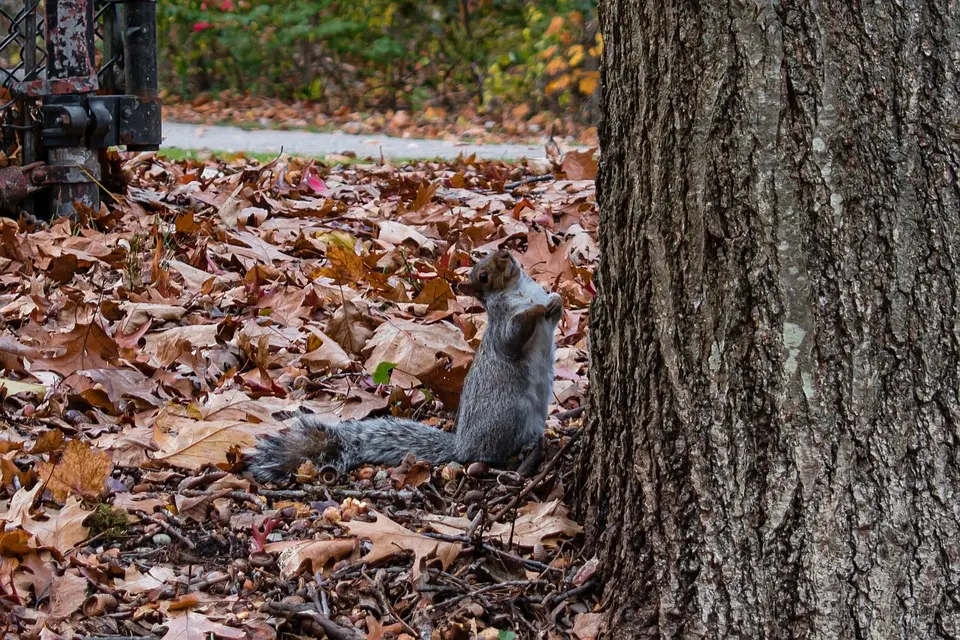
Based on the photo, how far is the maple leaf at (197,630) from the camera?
7.20 ft

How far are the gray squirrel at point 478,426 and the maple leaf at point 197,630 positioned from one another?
0.73 meters

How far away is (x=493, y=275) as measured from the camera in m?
3.56

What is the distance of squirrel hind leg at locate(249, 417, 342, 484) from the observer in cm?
296

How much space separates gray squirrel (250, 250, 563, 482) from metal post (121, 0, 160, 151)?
2.80 m

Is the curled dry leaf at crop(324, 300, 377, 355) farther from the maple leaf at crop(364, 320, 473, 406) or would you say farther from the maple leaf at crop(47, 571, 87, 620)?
the maple leaf at crop(47, 571, 87, 620)

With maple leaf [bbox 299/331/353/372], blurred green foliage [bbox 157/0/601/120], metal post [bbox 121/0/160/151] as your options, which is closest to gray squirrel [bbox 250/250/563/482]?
maple leaf [bbox 299/331/353/372]

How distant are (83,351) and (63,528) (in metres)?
0.93

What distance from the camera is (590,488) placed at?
251 centimetres

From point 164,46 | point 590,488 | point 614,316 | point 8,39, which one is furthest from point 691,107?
point 164,46

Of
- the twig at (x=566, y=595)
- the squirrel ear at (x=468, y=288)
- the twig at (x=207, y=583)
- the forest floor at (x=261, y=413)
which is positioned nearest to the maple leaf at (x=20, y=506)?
the forest floor at (x=261, y=413)

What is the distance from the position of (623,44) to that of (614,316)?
0.56 meters

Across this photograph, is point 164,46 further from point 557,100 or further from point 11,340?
point 11,340

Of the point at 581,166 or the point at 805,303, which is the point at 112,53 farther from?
the point at 805,303

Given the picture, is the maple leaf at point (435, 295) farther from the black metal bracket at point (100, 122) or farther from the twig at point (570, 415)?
the black metal bracket at point (100, 122)
